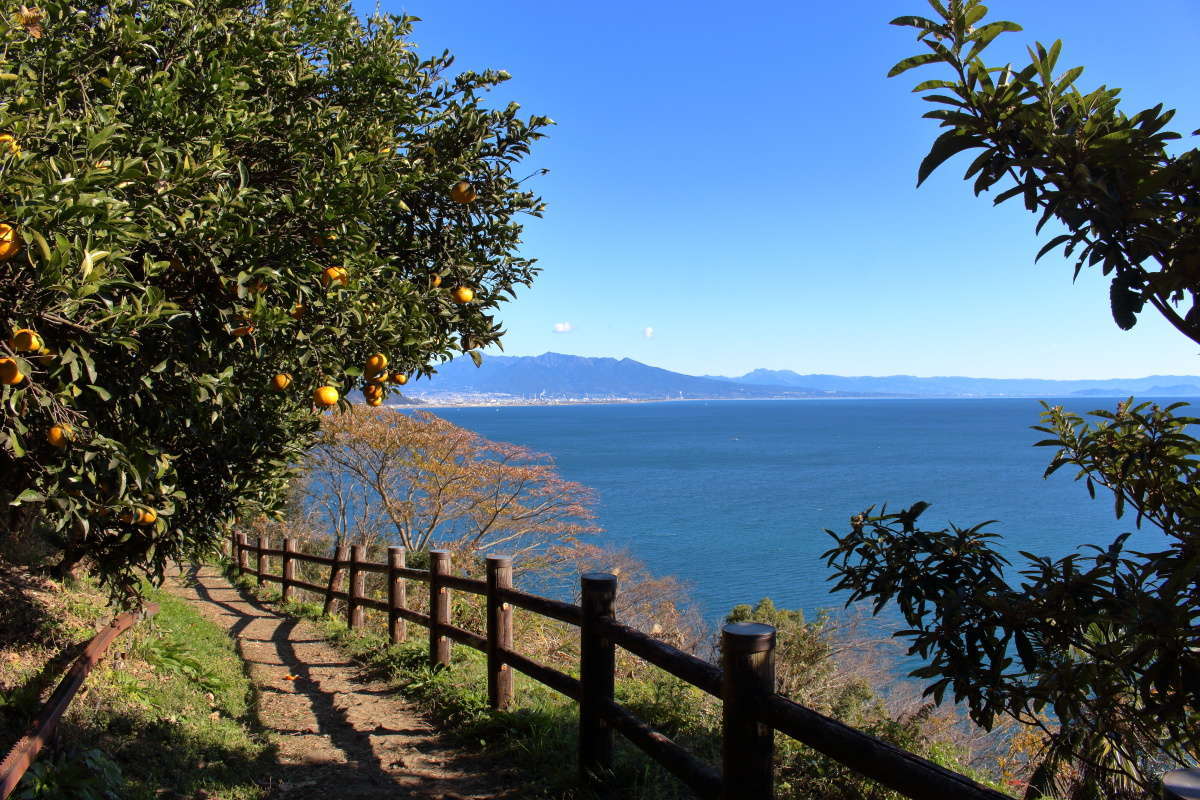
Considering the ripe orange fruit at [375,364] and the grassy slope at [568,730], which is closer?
the ripe orange fruit at [375,364]

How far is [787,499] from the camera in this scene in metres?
53.7

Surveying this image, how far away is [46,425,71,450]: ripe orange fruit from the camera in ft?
8.66

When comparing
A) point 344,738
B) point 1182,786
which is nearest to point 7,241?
point 1182,786

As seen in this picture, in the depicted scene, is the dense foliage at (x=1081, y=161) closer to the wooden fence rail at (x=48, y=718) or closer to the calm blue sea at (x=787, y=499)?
the wooden fence rail at (x=48, y=718)

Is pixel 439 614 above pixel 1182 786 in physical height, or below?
below

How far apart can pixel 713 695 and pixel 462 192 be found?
3070 millimetres

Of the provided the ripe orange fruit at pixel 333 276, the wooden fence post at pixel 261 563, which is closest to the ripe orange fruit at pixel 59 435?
the ripe orange fruit at pixel 333 276

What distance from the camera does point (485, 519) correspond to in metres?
21.6

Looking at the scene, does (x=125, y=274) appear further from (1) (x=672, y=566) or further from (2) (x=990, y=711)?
(1) (x=672, y=566)

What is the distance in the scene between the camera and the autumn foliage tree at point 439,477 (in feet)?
66.4

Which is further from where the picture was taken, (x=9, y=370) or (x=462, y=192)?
(x=462, y=192)

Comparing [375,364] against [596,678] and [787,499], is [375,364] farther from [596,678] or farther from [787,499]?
[787,499]

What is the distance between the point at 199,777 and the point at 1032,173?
5128mm

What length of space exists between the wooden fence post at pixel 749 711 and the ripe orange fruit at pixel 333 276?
6.99 feet
